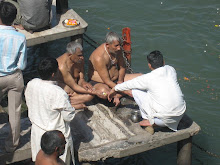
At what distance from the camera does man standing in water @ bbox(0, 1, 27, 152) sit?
227 inches

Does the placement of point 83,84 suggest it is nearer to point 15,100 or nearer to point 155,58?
point 155,58

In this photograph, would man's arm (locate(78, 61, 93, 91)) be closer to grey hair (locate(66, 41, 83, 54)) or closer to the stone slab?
grey hair (locate(66, 41, 83, 54))

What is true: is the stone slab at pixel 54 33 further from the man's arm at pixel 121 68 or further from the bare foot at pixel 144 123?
the bare foot at pixel 144 123

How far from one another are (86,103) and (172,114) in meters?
2.00

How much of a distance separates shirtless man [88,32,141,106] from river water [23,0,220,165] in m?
1.88

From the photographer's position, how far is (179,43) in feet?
43.2

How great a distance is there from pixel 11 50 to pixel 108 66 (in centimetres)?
278

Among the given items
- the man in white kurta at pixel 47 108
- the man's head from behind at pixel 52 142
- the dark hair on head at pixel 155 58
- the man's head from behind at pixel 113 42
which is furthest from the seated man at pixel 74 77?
the man's head from behind at pixel 52 142

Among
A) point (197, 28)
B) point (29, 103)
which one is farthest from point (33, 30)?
point (197, 28)

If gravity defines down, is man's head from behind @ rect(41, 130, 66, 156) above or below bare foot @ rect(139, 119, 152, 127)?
above

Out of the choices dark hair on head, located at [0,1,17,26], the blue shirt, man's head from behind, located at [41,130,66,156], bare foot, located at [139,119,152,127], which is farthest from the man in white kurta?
bare foot, located at [139,119,152,127]

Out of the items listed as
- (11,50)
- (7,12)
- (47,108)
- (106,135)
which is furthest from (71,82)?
(7,12)

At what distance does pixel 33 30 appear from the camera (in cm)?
920

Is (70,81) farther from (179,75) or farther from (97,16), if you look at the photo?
(97,16)
